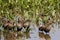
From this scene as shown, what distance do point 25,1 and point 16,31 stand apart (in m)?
1.37

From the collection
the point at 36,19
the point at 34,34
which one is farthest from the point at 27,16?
the point at 34,34

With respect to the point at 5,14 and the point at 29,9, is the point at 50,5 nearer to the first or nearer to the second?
the point at 29,9

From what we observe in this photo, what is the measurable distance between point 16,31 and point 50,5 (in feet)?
6.42

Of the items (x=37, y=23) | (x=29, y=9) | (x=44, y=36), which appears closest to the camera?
(x=44, y=36)

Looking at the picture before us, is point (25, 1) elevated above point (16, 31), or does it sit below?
above

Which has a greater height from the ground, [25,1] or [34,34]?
[25,1]

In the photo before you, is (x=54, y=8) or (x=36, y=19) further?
(x=54, y=8)

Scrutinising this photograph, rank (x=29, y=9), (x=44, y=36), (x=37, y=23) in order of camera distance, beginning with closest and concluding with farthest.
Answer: (x=44, y=36)
(x=37, y=23)
(x=29, y=9)

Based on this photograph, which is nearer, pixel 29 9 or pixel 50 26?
pixel 50 26

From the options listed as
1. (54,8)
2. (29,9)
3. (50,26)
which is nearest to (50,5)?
(54,8)

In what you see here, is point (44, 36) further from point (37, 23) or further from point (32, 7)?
point (32, 7)

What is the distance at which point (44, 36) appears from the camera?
7914mm

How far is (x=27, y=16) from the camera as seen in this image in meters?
8.72

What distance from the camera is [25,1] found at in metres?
9.23
